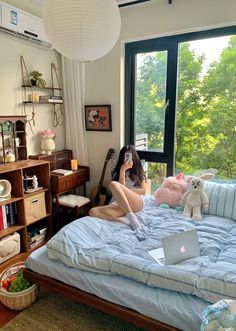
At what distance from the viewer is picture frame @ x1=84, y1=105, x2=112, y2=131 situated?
3.02m

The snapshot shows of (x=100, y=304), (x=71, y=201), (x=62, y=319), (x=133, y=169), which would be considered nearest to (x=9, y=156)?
(x=71, y=201)

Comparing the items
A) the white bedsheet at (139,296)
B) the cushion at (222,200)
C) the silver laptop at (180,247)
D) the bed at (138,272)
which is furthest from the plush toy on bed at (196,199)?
the white bedsheet at (139,296)

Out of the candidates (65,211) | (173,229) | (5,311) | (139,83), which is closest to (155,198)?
(173,229)

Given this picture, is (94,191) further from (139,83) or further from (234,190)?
(234,190)

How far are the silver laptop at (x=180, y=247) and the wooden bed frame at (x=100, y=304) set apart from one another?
1.08 feet

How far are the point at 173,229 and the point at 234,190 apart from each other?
737 mm

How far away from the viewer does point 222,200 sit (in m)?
2.26

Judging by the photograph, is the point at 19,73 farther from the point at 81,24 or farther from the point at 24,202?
the point at 81,24

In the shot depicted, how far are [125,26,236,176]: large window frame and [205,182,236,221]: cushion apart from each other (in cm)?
63

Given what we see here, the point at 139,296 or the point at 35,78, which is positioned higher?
the point at 35,78

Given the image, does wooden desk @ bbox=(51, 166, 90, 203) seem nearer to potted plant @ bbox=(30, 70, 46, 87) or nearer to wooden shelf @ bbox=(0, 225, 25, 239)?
wooden shelf @ bbox=(0, 225, 25, 239)

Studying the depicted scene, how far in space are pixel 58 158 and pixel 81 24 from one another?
1.96 metres

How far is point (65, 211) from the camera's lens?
307 cm

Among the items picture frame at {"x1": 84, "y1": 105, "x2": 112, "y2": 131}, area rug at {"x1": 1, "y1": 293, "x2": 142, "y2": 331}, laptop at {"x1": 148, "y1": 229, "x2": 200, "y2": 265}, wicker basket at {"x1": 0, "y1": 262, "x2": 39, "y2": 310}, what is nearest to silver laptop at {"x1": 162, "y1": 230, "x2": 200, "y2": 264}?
laptop at {"x1": 148, "y1": 229, "x2": 200, "y2": 265}
